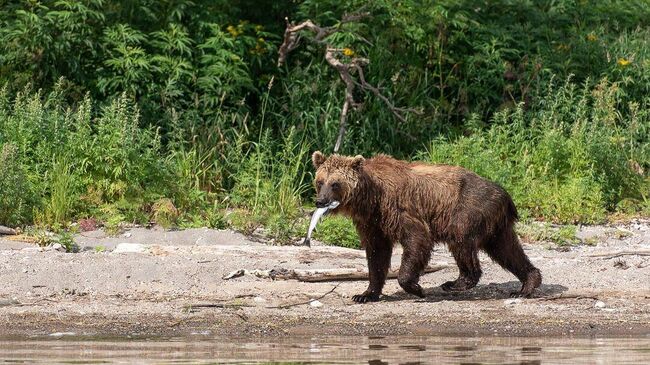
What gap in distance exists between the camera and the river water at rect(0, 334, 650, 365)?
752 centimetres

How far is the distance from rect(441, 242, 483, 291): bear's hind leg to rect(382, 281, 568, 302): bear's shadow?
0.24 feet

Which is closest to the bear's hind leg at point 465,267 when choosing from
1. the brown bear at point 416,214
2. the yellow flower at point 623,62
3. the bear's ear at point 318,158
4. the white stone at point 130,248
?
the brown bear at point 416,214

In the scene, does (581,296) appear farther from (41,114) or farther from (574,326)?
(41,114)

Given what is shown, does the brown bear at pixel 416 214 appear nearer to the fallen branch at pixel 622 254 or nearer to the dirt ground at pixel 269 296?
the dirt ground at pixel 269 296

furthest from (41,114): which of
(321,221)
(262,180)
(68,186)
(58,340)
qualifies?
(58,340)

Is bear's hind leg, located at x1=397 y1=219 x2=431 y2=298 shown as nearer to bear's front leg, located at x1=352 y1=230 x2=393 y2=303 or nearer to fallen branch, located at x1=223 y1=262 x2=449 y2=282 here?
bear's front leg, located at x1=352 y1=230 x2=393 y2=303

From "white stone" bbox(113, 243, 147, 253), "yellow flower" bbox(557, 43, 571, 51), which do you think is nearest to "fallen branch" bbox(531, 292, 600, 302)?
"white stone" bbox(113, 243, 147, 253)

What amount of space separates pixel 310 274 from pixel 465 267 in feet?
4.20

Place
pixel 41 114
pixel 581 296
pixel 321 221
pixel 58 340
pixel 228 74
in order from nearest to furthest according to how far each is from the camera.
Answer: pixel 58 340 → pixel 581 296 → pixel 321 221 → pixel 41 114 → pixel 228 74

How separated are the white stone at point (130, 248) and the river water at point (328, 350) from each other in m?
2.47

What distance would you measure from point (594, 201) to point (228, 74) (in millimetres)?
4570

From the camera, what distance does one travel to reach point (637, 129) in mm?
15344

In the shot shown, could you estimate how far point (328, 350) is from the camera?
8086 mm

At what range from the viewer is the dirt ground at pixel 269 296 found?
913 cm
